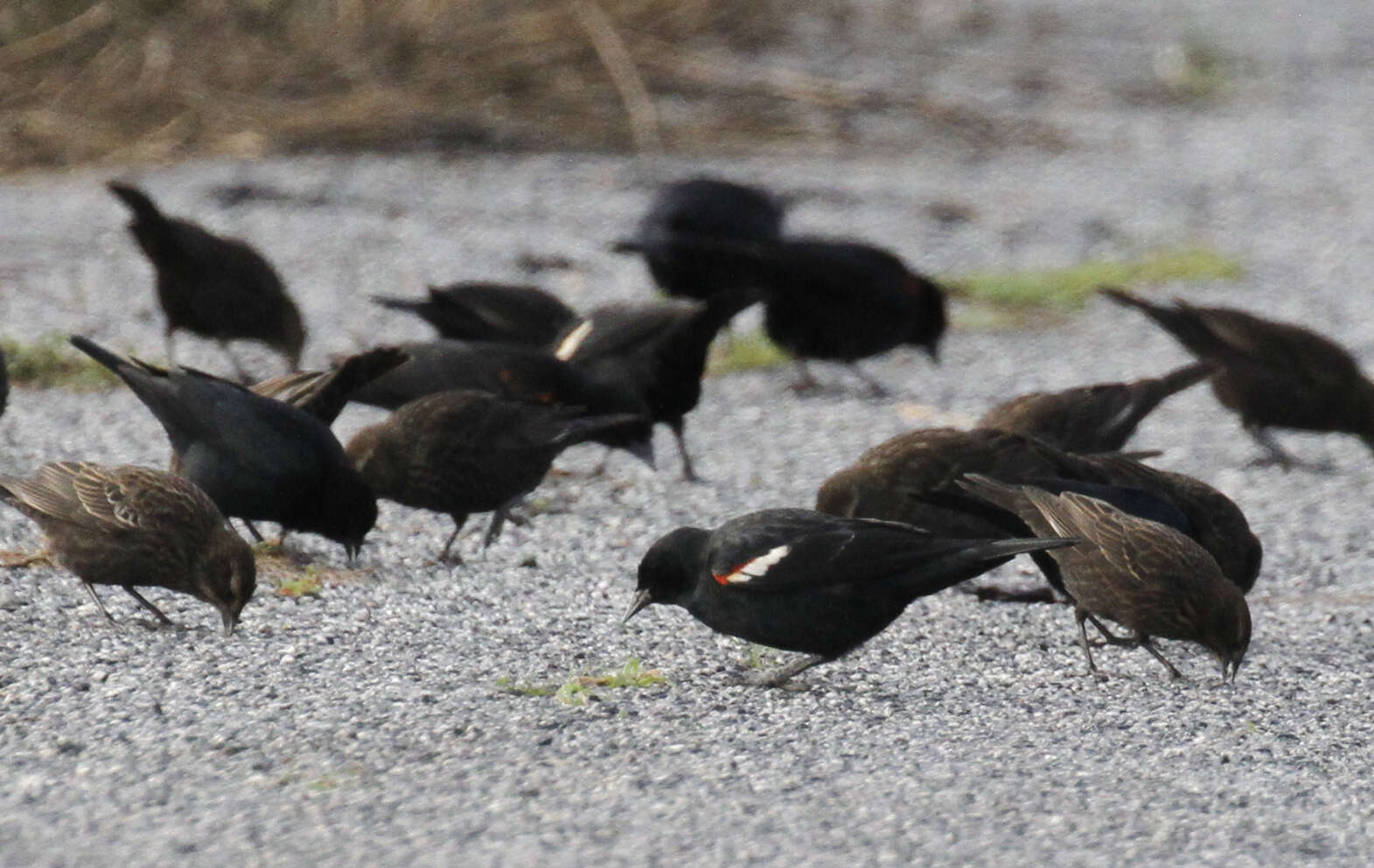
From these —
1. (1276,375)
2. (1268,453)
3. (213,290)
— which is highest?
(213,290)

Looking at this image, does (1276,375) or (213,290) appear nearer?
(1276,375)

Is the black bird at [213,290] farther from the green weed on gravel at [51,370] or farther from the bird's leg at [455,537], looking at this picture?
the bird's leg at [455,537]

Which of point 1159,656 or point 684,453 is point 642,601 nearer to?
point 1159,656

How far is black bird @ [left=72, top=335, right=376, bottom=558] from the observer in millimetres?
5902

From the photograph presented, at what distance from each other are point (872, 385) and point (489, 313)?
2132 millimetres

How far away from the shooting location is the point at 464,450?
6363 mm

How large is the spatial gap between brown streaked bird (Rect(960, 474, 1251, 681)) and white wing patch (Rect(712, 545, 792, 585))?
90cm

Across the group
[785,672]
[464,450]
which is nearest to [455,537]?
[464,450]

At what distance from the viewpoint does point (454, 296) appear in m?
8.34

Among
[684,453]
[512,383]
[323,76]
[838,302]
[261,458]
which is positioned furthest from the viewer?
[323,76]

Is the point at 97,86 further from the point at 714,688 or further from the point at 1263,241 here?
the point at 714,688

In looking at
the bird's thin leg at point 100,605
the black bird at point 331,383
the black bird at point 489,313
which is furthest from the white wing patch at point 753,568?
the black bird at point 489,313

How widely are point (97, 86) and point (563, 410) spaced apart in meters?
8.15

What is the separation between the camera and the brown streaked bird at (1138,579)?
5.25 m
